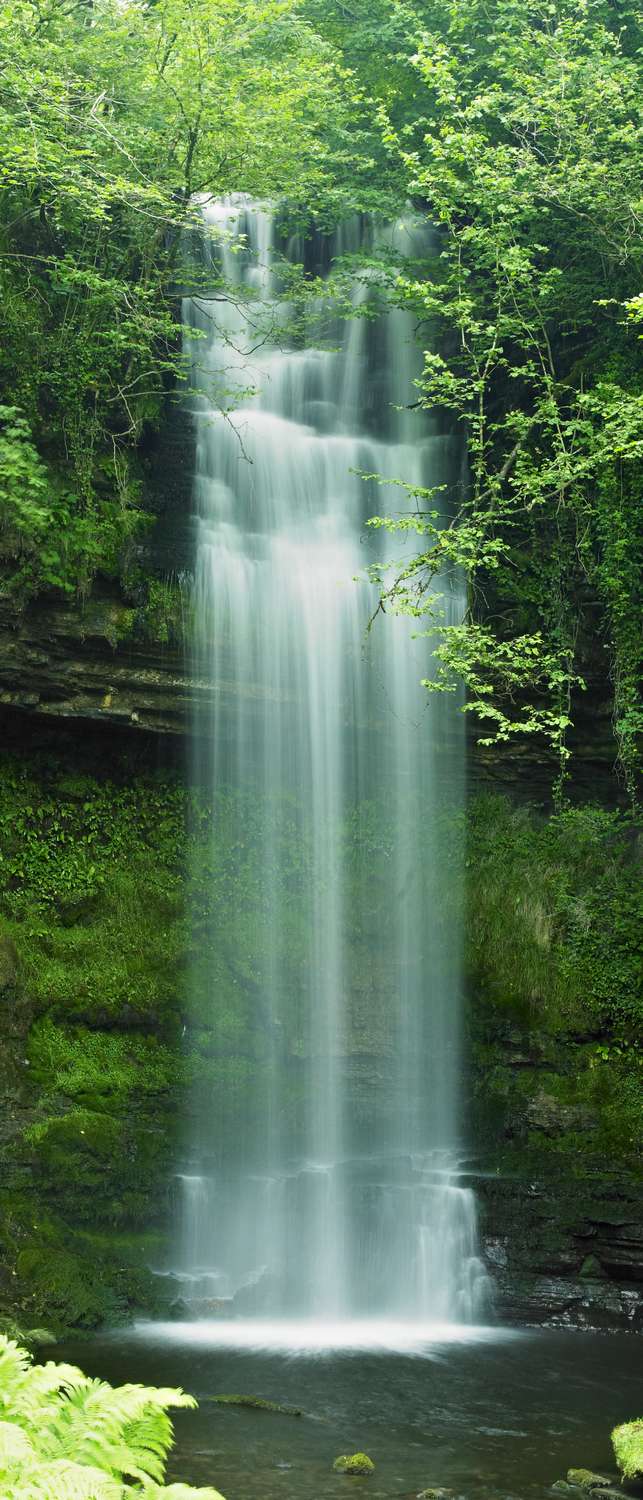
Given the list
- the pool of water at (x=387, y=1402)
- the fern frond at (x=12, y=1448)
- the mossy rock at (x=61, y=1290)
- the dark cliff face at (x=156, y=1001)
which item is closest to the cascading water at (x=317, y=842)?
the dark cliff face at (x=156, y=1001)

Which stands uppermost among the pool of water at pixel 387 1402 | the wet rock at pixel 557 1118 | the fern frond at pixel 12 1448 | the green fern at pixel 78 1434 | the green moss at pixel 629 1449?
the fern frond at pixel 12 1448

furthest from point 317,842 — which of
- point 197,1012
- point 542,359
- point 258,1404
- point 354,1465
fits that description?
point 354,1465

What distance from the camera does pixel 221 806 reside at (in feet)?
42.8

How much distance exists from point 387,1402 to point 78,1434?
4.66m

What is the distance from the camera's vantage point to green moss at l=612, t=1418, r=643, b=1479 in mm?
6480

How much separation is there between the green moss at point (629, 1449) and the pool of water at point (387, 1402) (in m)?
0.16

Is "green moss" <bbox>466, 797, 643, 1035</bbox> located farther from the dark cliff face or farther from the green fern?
the green fern

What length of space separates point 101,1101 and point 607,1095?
4713 mm

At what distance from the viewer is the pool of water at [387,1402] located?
6484 millimetres

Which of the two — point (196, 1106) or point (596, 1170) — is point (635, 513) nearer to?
point (596, 1170)

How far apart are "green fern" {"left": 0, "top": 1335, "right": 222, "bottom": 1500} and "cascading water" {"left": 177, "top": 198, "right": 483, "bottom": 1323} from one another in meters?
6.65

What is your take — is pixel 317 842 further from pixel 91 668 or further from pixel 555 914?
pixel 91 668

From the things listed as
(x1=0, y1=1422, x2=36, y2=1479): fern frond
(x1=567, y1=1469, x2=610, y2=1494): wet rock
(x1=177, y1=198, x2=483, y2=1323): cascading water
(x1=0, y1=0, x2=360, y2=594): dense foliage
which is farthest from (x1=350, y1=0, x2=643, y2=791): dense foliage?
(x1=0, y1=1422, x2=36, y2=1479): fern frond

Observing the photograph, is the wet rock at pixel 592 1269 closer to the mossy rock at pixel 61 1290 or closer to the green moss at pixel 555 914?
the green moss at pixel 555 914
